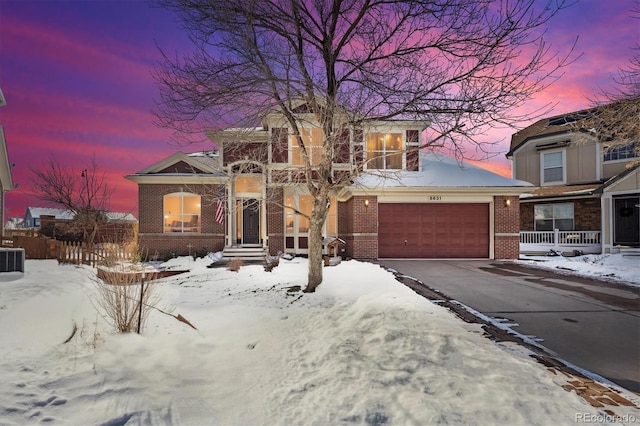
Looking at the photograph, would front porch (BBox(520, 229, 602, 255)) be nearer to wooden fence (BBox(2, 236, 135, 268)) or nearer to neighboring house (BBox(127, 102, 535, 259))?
neighboring house (BBox(127, 102, 535, 259))

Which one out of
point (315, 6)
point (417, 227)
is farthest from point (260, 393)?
point (417, 227)

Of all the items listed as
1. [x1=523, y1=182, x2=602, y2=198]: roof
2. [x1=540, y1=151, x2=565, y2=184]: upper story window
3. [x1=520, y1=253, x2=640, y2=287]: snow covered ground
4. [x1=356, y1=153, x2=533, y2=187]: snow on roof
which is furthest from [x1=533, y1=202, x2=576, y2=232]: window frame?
[x1=356, y1=153, x2=533, y2=187]: snow on roof

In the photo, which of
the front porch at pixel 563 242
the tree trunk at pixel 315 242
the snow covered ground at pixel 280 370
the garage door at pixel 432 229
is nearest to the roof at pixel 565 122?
the garage door at pixel 432 229

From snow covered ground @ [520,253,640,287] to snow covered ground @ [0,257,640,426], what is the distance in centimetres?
829

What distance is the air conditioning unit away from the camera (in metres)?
9.27

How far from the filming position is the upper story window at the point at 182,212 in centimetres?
1866

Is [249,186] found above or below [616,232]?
above

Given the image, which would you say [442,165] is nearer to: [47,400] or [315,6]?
[315,6]

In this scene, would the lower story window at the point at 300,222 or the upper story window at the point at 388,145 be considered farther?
the lower story window at the point at 300,222

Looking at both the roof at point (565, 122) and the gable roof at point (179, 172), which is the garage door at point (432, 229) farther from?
the gable roof at point (179, 172)

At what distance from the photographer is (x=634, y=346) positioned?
4.92m

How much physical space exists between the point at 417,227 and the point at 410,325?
10834 mm

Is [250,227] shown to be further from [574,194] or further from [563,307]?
[574,194]

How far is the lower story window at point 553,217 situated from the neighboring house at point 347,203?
635 centimetres
